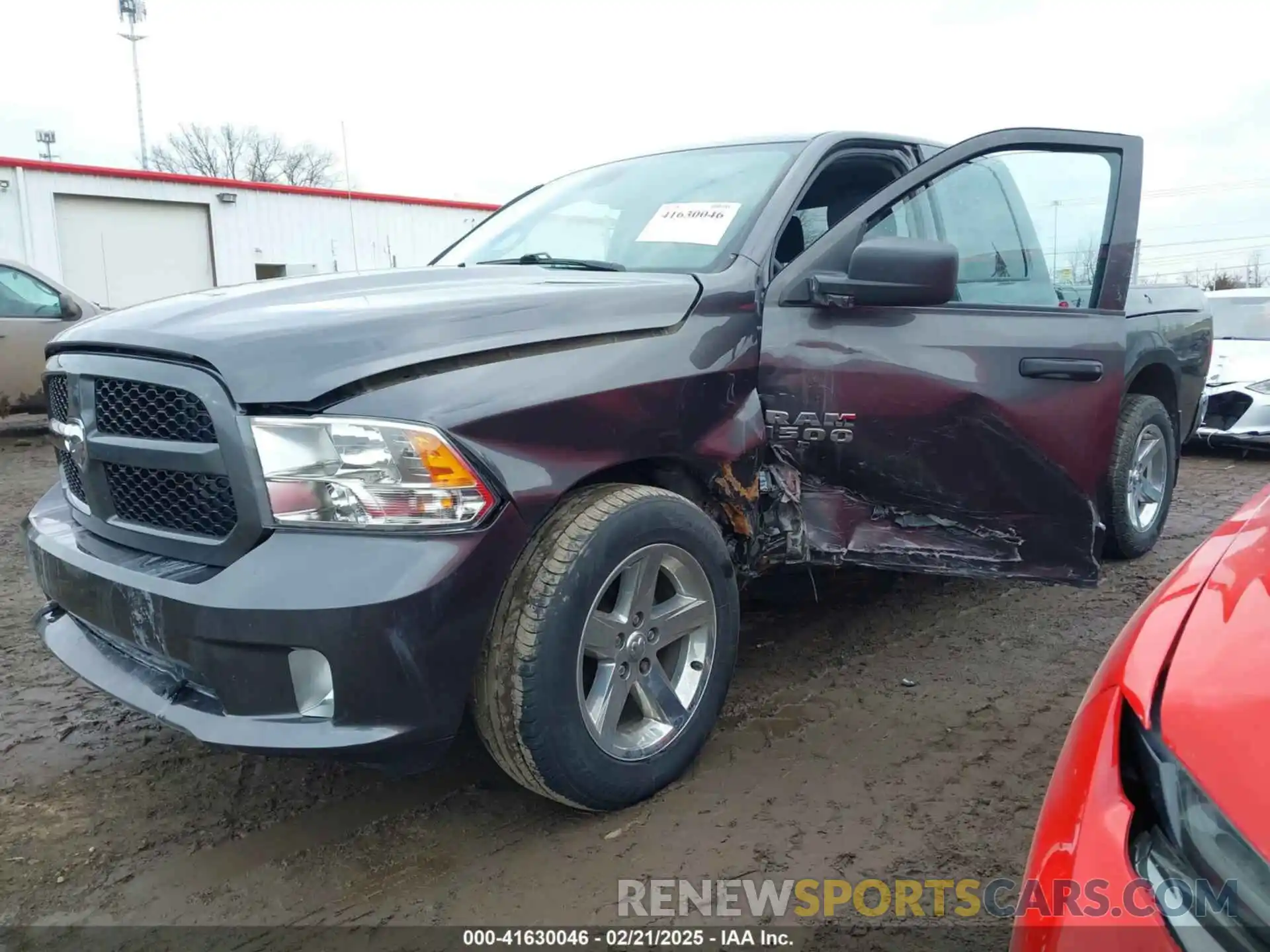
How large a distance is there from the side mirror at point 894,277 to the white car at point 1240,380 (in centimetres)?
557

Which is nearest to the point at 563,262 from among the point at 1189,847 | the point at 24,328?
the point at 1189,847

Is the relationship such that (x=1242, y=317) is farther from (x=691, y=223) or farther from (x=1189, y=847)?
(x=1189, y=847)

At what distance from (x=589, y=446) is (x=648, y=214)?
123cm

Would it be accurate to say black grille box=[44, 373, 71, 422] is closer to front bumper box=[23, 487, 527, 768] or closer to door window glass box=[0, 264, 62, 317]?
front bumper box=[23, 487, 527, 768]

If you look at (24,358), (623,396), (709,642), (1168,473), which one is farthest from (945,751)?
(24,358)

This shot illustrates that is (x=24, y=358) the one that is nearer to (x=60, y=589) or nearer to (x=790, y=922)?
(x=60, y=589)

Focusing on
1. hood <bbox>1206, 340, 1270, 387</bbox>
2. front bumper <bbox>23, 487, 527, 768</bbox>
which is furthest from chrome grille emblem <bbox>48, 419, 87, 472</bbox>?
hood <bbox>1206, 340, 1270, 387</bbox>

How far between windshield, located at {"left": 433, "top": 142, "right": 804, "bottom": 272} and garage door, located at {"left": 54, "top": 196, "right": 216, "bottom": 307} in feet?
54.9

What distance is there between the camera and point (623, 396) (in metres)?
2.34

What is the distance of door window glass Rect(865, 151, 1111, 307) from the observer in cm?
306

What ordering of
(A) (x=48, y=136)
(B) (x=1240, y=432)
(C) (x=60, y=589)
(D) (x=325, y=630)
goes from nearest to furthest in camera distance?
(D) (x=325, y=630) → (C) (x=60, y=589) → (B) (x=1240, y=432) → (A) (x=48, y=136)

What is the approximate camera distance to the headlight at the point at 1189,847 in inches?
41.3

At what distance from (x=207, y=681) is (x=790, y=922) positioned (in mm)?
1333

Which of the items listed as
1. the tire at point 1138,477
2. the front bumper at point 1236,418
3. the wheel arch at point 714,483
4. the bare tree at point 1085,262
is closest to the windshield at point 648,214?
the wheel arch at point 714,483
